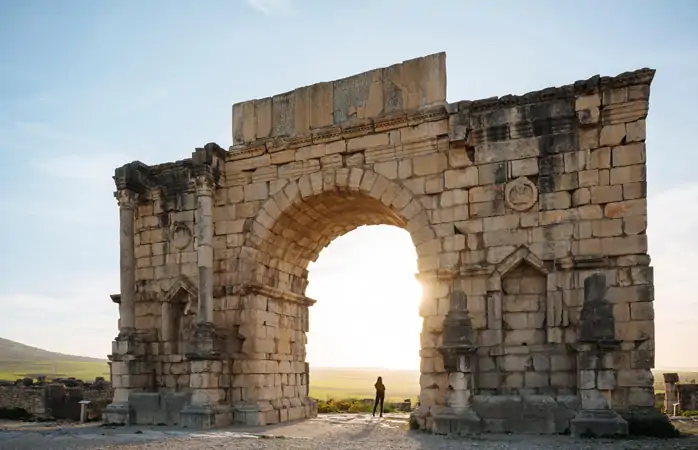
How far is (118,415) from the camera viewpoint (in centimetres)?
1304

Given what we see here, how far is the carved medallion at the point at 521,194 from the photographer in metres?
11.0

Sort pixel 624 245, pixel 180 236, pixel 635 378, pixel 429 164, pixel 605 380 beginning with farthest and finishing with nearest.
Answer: pixel 180 236 < pixel 429 164 < pixel 624 245 < pixel 635 378 < pixel 605 380

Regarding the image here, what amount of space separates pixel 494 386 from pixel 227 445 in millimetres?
4200

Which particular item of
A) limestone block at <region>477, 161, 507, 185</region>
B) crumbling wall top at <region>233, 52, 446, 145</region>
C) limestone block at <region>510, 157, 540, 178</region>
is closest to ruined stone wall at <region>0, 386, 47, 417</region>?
crumbling wall top at <region>233, 52, 446, 145</region>

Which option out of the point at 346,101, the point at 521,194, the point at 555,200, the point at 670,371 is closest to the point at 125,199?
the point at 346,101

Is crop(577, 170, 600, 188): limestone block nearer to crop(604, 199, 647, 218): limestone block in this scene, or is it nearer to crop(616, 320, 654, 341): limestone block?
crop(604, 199, 647, 218): limestone block

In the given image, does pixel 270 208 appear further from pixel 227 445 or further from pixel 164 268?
pixel 227 445

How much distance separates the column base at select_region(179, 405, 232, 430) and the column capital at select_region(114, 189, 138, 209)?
424 centimetres

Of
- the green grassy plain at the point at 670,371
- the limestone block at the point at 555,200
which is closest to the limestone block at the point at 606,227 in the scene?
the limestone block at the point at 555,200

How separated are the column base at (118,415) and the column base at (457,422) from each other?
594cm

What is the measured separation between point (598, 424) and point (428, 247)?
3.78 meters

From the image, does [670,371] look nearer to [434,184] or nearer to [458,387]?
[434,184]

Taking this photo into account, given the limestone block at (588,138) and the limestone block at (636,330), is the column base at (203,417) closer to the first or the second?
the limestone block at (636,330)

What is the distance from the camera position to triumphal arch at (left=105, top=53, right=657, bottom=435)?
409 inches
